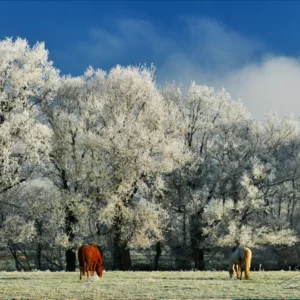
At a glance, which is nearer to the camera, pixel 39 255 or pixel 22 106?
pixel 22 106

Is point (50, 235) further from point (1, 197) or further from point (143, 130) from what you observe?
point (143, 130)

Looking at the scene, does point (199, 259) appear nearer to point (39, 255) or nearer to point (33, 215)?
point (33, 215)

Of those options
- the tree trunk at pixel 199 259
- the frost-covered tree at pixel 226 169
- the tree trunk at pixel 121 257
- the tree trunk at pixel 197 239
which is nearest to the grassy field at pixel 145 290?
the tree trunk at pixel 121 257

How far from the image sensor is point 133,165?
41969 mm

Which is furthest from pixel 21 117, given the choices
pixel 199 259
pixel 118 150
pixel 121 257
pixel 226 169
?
pixel 199 259

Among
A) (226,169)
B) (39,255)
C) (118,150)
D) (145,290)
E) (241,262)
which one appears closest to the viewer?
(145,290)

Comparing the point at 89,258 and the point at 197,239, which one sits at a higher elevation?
the point at 197,239

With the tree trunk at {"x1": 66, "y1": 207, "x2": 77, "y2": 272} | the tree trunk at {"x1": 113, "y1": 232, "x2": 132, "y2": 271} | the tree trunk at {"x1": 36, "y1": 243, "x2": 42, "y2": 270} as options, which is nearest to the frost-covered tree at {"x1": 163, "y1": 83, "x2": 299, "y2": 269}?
the tree trunk at {"x1": 113, "y1": 232, "x2": 132, "y2": 271}

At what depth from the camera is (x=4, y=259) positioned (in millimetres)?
66750

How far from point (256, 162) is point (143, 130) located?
12884 mm

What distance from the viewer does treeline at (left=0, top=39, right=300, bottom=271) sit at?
41062mm

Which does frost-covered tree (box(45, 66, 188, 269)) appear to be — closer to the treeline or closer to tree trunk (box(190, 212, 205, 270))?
the treeline

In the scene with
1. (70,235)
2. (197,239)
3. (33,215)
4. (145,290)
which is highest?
(33,215)

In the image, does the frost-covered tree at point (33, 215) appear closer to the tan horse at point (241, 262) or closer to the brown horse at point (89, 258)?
the tan horse at point (241, 262)
